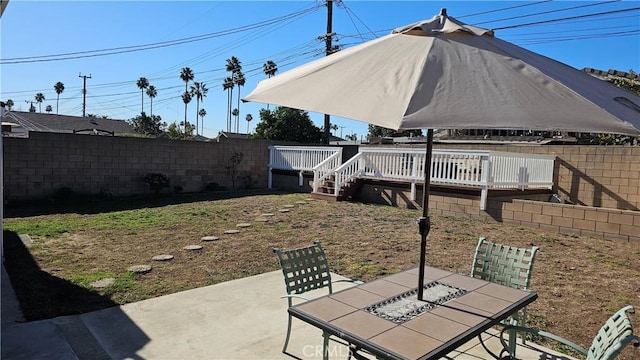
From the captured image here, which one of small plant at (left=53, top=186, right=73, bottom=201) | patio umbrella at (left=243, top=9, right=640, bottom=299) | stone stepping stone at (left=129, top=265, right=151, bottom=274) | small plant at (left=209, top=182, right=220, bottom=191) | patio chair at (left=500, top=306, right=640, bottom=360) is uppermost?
patio umbrella at (left=243, top=9, right=640, bottom=299)

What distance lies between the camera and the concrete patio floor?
2791 millimetres

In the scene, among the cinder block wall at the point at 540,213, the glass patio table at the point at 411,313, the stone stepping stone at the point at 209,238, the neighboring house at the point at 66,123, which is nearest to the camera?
the glass patio table at the point at 411,313

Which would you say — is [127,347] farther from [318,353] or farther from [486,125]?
[486,125]

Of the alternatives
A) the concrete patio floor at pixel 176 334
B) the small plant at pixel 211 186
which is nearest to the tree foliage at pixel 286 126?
the small plant at pixel 211 186

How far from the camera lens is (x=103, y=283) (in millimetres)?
4285

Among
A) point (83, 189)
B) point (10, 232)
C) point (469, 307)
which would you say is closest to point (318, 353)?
point (469, 307)

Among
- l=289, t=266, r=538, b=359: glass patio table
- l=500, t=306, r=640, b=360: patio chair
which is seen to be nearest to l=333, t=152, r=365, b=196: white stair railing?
l=289, t=266, r=538, b=359: glass patio table

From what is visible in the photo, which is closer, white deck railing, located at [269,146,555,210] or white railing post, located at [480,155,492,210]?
white railing post, located at [480,155,492,210]

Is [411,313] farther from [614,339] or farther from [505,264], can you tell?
[505,264]

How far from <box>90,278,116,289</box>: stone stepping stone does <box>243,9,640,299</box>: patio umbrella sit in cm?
318

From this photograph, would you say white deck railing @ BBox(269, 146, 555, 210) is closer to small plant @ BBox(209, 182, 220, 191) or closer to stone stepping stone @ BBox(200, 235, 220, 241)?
small plant @ BBox(209, 182, 220, 191)

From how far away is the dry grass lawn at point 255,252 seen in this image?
393 centimetres

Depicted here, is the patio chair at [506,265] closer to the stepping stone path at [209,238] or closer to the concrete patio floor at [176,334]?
the concrete patio floor at [176,334]

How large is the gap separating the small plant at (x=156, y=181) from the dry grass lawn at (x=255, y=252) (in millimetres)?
1831
